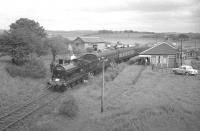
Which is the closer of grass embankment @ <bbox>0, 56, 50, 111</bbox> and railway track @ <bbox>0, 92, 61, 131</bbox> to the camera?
railway track @ <bbox>0, 92, 61, 131</bbox>

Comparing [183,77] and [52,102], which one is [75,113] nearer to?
[52,102]

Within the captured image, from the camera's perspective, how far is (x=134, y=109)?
16969 mm

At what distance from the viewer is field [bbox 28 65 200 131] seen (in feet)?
46.7

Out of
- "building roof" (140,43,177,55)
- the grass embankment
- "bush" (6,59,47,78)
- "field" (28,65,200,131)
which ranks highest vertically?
"building roof" (140,43,177,55)

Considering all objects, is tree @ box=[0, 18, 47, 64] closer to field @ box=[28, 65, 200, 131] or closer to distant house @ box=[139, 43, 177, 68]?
field @ box=[28, 65, 200, 131]

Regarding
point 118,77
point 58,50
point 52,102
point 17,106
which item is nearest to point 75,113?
point 52,102

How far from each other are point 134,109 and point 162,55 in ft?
75.8

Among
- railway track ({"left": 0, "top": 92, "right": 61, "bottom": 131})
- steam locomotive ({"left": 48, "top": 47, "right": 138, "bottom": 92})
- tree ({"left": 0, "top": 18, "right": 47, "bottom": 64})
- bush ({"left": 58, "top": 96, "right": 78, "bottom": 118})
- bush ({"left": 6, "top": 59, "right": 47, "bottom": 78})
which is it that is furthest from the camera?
tree ({"left": 0, "top": 18, "right": 47, "bottom": 64})

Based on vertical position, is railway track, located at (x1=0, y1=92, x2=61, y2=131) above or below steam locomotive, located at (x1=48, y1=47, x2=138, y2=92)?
below

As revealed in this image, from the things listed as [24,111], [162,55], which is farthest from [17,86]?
[162,55]

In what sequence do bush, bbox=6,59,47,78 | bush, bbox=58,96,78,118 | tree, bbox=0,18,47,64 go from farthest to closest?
tree, bbox=0,18,47,64 → bush, bbox=6,59,47,78 → bush, bbox=58,96,78,118

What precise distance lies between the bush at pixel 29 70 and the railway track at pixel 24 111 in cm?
587

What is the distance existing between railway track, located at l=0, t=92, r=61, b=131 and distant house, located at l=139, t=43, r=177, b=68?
23.2m

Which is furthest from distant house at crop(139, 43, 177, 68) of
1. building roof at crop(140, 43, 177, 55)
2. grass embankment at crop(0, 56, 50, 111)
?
grass embankment at crop(0, 56, 50, 111)
